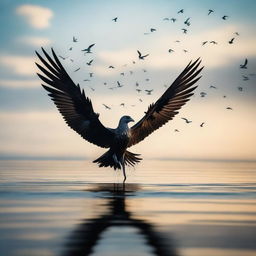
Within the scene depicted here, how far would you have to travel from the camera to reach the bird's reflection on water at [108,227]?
916 cm

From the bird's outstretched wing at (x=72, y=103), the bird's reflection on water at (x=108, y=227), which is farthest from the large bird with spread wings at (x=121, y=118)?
the bird's reflection on water at (x=108, y=227)

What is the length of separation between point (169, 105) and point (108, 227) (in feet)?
41.0

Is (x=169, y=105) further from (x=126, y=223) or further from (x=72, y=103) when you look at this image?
(x=126, y=223)

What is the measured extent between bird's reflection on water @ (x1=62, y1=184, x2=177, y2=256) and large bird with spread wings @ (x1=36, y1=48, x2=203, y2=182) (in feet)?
19.1

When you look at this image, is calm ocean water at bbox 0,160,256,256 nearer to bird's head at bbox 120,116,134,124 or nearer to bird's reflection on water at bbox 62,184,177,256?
bird's reflection on water at bbox 62,184,177,256

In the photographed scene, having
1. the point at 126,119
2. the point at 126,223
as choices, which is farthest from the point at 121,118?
the point at 126,223

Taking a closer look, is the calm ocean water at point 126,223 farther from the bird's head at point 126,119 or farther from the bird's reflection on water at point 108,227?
the bird's head at point 126,119

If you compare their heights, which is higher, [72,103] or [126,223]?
[72,103]

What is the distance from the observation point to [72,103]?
68.5ft

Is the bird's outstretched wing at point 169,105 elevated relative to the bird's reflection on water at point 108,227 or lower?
elevated

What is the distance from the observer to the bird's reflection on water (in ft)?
30.0

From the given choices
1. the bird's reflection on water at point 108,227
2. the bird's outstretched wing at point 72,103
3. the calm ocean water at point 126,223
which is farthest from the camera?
the bird's outstretched wing at point 72,103

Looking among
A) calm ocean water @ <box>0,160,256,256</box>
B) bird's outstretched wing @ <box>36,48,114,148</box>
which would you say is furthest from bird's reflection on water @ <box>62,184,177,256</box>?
bird's outstretched wing @ <box>36,48,114,148</box>

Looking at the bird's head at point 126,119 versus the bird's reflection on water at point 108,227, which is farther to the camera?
the bird's head at point 126,119
